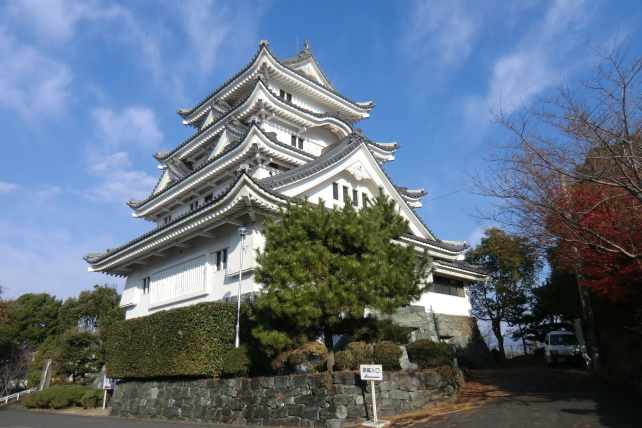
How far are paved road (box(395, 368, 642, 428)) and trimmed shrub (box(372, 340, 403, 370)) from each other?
1.54m

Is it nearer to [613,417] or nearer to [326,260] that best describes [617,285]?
[613,417]

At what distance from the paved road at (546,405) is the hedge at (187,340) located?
5.84 metres

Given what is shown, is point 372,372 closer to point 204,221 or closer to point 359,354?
point 359,354

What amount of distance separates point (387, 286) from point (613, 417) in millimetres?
5118

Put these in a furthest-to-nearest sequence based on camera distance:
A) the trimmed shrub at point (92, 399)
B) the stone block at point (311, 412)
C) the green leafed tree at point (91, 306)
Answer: the green leafed tree at point (91, 306), the trimmed shrub at point (92, 399), the stone block at point (311, 412)

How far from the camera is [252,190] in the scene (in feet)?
46.5

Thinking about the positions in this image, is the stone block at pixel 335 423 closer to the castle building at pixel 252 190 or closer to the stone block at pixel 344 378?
the stone block at pixel 344 378

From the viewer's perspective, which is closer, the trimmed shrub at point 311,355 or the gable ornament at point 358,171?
the trimmed shrub at point 311,355

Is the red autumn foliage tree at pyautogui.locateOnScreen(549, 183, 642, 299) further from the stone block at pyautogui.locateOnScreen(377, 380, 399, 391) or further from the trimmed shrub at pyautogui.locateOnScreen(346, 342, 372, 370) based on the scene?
the trimmed shrub at pyautogui.locateOnScreen(346, 342, 372, 370)

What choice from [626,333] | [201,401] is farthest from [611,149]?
[201,401]

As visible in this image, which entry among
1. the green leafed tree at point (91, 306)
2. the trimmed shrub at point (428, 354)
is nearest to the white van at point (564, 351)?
the trimmed shrub at point (428, 354)

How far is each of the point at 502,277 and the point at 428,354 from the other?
18.2m

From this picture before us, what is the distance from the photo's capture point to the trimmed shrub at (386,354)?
35.5 ft

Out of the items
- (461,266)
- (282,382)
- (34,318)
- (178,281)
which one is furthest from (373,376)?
(34,318)
